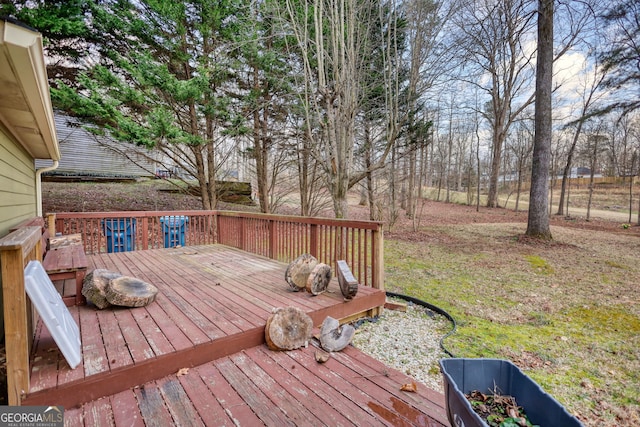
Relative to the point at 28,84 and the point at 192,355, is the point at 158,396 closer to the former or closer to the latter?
the point at 192,355

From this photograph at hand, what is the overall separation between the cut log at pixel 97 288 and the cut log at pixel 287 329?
1538mm

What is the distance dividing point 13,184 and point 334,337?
354 cm

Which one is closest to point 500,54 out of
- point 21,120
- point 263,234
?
point 263,234

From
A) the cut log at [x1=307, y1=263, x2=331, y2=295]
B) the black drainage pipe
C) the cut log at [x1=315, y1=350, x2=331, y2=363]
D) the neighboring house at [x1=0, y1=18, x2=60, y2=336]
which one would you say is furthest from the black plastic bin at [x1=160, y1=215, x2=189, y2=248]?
the cut log at [x1=315, y1=350, x2=331, y2=363]

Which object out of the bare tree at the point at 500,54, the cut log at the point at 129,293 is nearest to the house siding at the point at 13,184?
the cut log at the point at 129,293

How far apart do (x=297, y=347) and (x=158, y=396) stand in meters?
0.97

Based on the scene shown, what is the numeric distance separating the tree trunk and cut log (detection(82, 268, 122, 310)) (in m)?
9.09

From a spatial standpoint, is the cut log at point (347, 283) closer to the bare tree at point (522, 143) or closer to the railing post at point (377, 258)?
the railing post at point (377, 258)

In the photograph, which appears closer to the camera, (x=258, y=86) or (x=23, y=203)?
(x=23, y=203)

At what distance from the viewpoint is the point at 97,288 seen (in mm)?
2639

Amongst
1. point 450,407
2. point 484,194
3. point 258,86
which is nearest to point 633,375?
point 450,407

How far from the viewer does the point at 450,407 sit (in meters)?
1.38

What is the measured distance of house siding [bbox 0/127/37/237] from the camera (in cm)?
258

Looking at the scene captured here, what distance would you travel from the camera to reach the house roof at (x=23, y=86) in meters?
1.29
